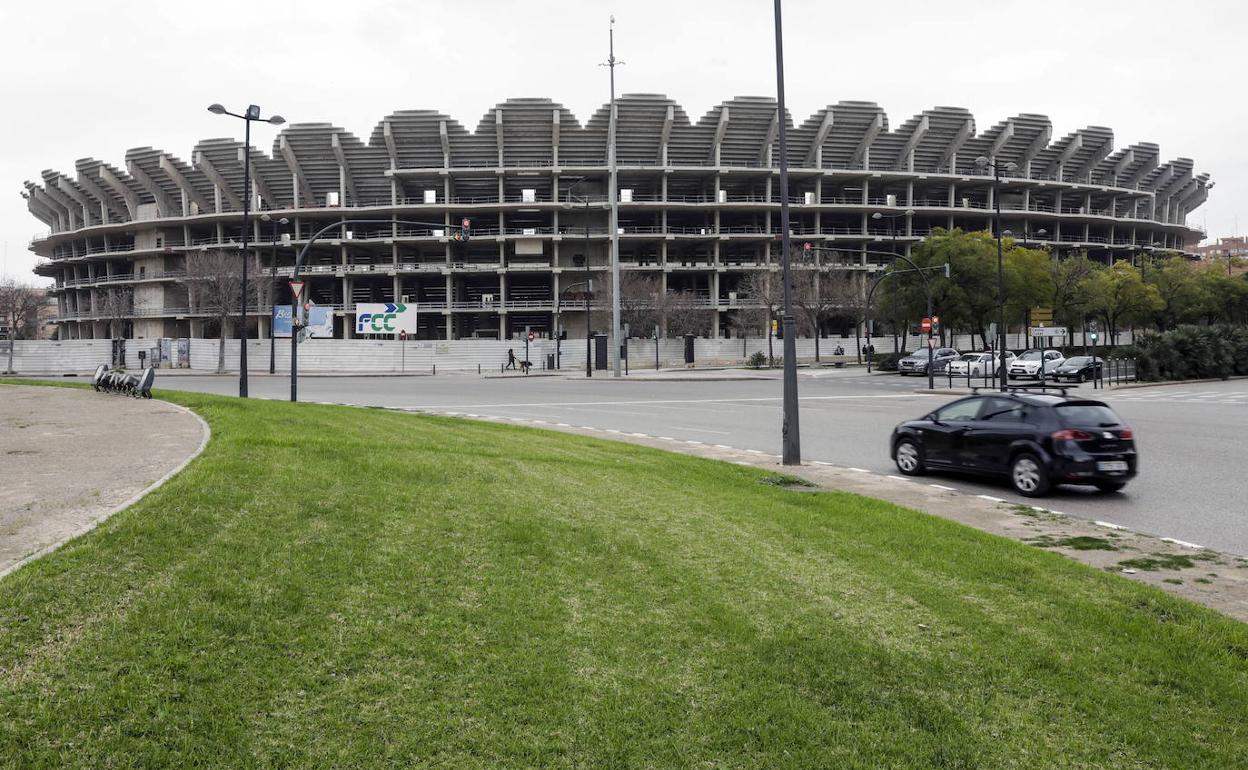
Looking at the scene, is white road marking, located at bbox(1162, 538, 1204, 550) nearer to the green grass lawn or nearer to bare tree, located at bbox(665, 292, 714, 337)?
the green grass lawn

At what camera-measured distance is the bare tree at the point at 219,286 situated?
6569 centimetres

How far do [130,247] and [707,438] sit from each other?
85.4m

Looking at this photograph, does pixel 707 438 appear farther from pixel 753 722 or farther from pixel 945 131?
pixel 945 131

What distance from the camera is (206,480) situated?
6.95 m

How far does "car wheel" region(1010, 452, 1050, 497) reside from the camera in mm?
11398

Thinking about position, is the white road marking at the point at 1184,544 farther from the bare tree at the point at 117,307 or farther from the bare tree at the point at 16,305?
the bare tree at the point at 117,307

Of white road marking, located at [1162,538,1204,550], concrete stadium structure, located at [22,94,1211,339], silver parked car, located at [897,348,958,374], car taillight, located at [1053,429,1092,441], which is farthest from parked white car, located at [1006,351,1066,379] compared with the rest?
white road marking, located at [1162,538,1204,550]

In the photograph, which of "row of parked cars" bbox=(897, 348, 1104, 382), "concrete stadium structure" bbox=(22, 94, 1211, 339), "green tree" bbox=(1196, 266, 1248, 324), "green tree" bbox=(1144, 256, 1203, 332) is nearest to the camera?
"row of parked cars" bbox=(897, 348, 1104, 382)

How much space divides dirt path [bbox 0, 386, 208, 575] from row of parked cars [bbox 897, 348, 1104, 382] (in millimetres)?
33897

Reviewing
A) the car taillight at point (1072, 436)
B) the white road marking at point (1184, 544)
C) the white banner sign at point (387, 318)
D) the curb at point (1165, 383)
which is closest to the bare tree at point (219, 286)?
the white banner sign at point (387, 318)

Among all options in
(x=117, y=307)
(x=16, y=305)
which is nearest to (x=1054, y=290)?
(x=117, y=307)

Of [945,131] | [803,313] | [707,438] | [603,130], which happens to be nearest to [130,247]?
[603,130]

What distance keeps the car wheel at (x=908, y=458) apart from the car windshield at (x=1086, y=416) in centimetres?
223

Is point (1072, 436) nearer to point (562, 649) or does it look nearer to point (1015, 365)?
point (562, 649)
